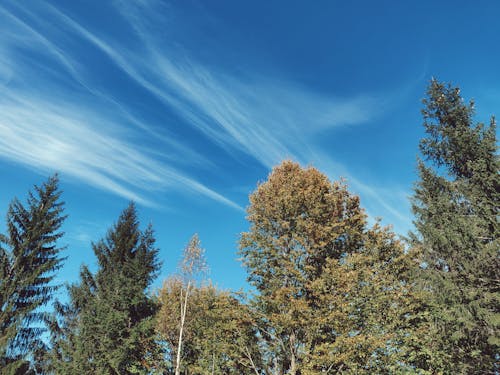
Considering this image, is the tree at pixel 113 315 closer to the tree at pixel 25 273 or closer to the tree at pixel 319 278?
the tree at pixel 25 273

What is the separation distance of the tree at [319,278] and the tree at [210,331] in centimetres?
100

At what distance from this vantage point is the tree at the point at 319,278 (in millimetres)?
12562

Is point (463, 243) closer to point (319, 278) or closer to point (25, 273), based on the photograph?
point (319, 278)

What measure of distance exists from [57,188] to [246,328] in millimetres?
16847

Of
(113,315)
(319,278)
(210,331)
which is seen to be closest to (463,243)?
(319,278)

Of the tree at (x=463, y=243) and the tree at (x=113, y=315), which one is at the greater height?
the tree at (x=463, y=243)

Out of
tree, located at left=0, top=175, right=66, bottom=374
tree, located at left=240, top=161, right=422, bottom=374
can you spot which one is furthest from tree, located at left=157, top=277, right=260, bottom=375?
tree, located at left=0, top=175, right=66, bottom=374

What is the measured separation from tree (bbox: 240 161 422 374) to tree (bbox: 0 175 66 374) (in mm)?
13147

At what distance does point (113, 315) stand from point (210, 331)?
6777 millimetres

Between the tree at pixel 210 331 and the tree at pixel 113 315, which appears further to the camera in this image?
the tree at pixel 113 315

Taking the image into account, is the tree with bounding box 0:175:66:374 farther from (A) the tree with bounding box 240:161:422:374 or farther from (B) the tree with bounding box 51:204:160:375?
(A) the tree with bounding box 240:161:422:374

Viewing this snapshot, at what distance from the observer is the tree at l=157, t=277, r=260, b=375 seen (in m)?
14.7

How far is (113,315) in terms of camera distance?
19172mm

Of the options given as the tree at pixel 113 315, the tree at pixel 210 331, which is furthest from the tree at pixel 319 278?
the tree at pixel 113 315
